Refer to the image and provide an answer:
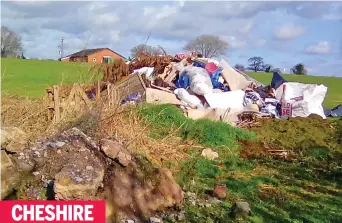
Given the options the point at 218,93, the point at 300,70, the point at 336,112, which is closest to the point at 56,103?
the point at 218,93

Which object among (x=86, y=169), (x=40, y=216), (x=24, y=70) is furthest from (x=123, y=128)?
(x=24, y=70)

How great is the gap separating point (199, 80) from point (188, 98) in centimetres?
69

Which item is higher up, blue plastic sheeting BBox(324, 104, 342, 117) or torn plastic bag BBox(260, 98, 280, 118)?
torn plastic bag BBox(260, 98, 280, 118)

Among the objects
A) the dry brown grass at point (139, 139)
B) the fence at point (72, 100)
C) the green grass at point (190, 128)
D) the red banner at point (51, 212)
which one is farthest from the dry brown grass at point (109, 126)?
the red banner at point (51, 212)

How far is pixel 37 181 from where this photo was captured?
5.50m

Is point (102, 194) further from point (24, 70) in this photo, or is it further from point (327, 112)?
point (24, 70)

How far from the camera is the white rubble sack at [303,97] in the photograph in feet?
45.4

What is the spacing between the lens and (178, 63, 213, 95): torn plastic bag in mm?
12750

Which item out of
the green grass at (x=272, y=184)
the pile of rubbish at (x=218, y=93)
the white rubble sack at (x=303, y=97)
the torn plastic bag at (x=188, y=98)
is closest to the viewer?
the green grass at (x=272, y=184)

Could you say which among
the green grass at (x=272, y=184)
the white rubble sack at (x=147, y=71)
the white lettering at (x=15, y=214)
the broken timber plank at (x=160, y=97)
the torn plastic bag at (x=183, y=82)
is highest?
the white rubble sack at (x=147, y=71)

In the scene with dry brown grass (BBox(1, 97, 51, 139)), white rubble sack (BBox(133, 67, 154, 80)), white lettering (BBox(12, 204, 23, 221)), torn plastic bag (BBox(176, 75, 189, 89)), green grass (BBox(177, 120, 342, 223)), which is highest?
white rubble sack (BBox(133, 67, 154, 80))

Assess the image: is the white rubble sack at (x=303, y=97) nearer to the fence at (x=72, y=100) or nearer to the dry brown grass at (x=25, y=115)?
the fence at (x=72, y=100)

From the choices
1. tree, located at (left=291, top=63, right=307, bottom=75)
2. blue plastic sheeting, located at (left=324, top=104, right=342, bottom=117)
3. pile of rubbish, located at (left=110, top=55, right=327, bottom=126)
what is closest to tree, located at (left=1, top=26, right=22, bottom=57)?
pile of rubbish, located at (left=110, top=55, right=327, bottom=126)

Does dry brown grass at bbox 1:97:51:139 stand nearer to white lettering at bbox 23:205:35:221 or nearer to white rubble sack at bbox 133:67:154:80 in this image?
white lettering at bbox 23:205:35:221
